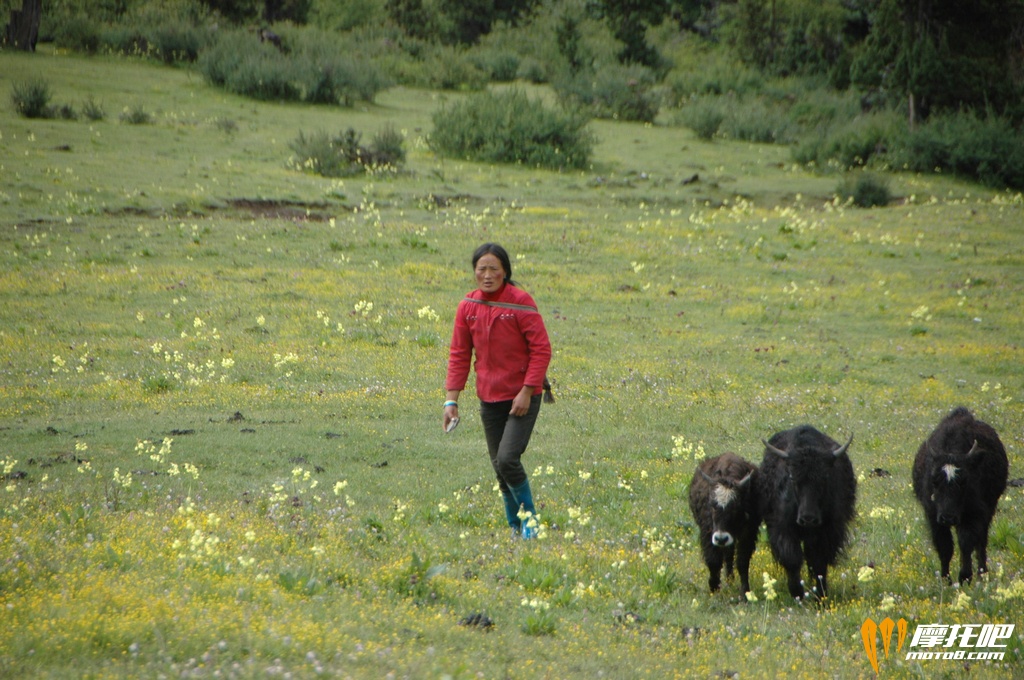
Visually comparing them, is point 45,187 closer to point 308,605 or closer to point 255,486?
point 255,486

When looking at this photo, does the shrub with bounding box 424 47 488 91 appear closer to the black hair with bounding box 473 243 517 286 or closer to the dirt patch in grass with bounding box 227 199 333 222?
the dirt patch in grass with bounding box 227 199 333 222

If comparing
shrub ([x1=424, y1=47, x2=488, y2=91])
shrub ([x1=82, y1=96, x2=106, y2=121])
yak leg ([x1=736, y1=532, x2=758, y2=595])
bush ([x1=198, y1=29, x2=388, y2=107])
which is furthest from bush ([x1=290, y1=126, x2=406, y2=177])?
yak leg ([x1=736, y1=532, x2=758, y2=595])

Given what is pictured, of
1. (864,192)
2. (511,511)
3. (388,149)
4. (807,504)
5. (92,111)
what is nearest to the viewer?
(807,504)

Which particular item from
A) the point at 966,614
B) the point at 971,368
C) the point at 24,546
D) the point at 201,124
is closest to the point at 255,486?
the point at 24,546

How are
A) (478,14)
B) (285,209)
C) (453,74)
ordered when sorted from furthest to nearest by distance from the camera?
(478,14) → (453,74) → (285,209)

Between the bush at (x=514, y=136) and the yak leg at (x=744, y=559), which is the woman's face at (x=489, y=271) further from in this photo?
the bush at (x=514, y=136)

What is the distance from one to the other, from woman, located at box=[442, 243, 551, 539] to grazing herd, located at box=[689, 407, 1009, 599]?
1.61 meters

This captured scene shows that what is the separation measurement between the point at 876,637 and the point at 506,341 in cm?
385

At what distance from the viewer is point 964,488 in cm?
797

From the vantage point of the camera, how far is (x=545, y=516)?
9695mm

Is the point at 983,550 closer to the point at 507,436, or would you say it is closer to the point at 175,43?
the point at 507,436

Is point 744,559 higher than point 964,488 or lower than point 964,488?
lower

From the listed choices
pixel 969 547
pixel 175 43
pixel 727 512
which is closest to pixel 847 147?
pixel 175 43

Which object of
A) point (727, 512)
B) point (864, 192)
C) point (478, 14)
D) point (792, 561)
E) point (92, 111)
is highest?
point (478, 14)
